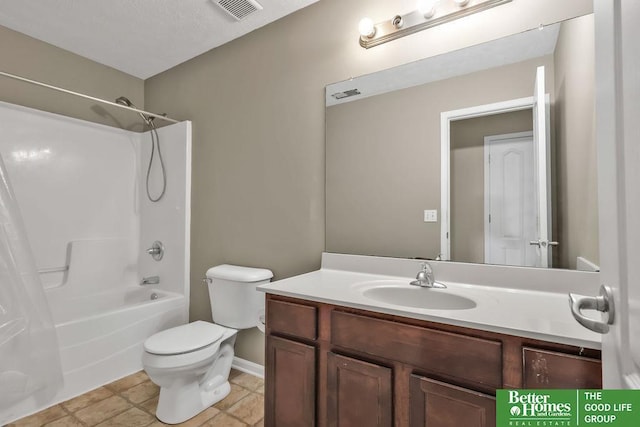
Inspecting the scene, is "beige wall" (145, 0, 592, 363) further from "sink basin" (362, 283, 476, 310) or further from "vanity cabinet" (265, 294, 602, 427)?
"vanity cabinet" (265, 294, 602, 427)

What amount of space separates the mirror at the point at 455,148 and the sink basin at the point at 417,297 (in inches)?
8.7

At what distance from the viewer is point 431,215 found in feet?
5.14

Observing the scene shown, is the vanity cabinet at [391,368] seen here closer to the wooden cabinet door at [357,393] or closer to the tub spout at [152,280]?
the wooden cabinet door at [357,393]

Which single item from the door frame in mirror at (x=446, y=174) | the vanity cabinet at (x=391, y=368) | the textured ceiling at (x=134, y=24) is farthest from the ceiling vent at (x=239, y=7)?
the vanity cabinet at (x=391, y=368)

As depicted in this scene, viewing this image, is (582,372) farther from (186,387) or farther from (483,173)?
(186,387)

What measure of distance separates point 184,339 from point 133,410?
526mm

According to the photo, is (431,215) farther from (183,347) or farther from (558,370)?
(183,347)

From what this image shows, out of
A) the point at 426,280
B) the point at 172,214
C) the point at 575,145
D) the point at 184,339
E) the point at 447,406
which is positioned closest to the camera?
the point at 447,406

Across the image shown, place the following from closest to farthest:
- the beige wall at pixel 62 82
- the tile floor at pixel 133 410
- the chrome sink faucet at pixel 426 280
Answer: the chrome sink faucet at pixel 426 280 → the tile floor at pixel 133 410 → the beige wall at pixel 62 82

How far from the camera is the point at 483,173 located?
146cm

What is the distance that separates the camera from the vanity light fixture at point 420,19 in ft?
4.76

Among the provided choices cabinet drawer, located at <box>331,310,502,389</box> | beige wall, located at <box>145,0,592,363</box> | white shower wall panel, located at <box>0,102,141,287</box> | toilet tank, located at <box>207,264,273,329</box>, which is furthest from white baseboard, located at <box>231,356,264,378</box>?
white shower wall panel, located at <box>0,102,141,287</box>

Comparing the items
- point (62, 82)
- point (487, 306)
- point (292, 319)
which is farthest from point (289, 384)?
point (62, 82)

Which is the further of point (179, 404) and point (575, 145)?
point (179, 404)
